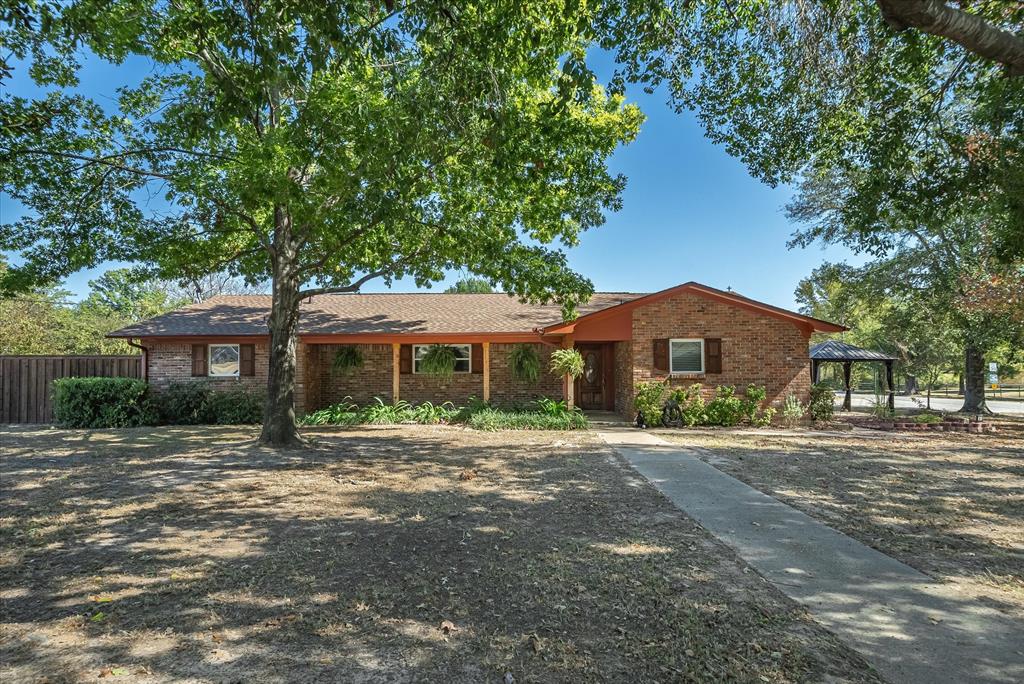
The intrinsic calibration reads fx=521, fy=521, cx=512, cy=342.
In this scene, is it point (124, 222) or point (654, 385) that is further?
point (654, 385)

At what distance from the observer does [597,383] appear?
57.8ft

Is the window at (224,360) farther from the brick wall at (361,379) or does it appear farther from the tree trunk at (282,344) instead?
the tree trunk at (282,344)

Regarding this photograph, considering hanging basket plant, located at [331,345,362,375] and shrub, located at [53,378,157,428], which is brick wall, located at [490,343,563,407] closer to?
hanging basket plant, located at [331,345,362,375]

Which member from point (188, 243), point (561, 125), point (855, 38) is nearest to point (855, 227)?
point (855, 38)

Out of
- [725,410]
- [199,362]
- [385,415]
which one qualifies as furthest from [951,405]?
[199,362]

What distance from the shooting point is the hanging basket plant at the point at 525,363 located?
51.3 feet

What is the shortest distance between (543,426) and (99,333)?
27919 millimetres

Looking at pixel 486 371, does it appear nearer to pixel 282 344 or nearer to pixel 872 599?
pixel 282 344

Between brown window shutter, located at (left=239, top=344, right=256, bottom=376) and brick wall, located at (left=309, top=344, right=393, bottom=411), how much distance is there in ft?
5.98

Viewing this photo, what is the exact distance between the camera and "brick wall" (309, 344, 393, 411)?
16.7 m

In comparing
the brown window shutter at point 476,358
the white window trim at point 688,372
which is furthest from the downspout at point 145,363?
the white window trim at point 688,372

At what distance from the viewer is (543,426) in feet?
43.0

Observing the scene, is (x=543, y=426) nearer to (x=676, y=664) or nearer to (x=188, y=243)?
(x=188, y=243)

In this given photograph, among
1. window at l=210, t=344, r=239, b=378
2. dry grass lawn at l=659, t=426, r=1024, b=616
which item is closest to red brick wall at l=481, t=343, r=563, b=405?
dry grass lawn at l=659, t=426, r=1024, b=616
